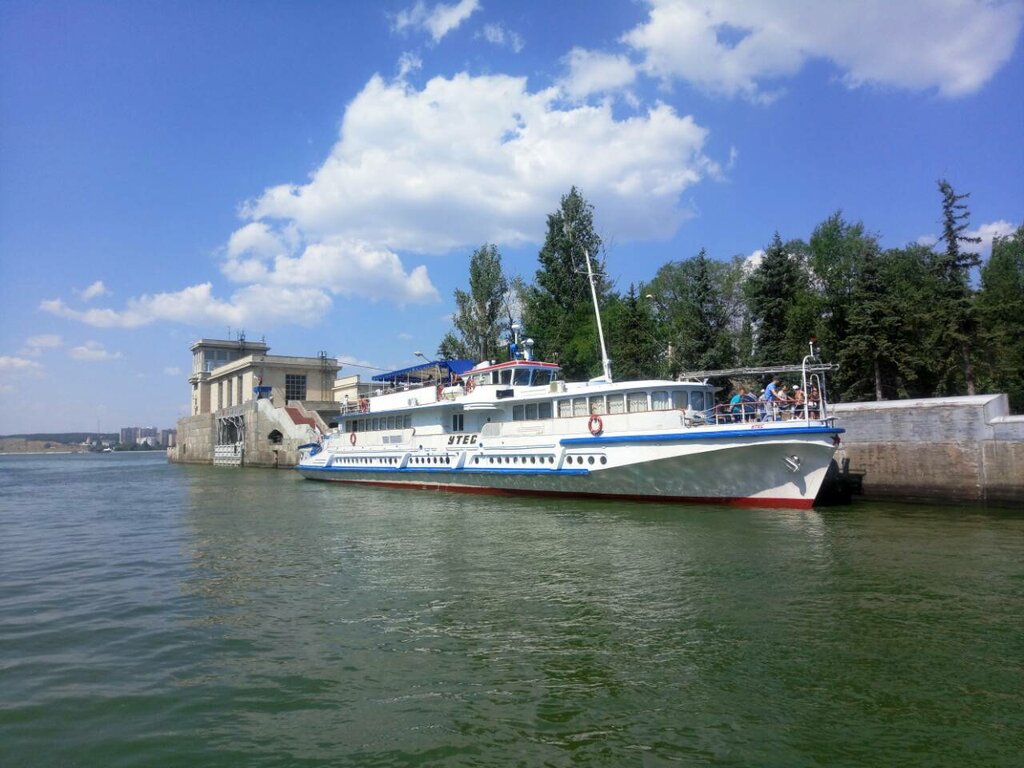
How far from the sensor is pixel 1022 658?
7668mm

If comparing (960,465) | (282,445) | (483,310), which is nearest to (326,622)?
(960,465)

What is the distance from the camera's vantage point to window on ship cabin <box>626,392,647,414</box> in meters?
22.4

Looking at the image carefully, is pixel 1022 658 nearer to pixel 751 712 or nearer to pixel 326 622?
pixel 751 712

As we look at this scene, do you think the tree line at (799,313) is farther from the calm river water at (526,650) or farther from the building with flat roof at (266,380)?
the building with flat roof at (266,380)

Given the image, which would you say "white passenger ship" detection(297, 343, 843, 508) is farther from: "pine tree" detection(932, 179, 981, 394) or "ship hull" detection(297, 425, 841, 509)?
"pine tree" detection(932, 179, 981, 394)

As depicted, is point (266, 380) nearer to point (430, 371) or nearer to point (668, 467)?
point (430, 371)

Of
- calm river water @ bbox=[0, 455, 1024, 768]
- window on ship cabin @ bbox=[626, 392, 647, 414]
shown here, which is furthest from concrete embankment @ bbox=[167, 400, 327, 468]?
calm river water @ bbox=[0, 455, 1024, 768]

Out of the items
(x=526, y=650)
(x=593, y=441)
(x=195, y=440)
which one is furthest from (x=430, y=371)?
(x=195, y=440)

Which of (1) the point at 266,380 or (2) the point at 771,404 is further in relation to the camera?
(1) the point at 266,380

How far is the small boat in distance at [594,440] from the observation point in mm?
19906

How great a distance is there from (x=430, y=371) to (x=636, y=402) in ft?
50.5

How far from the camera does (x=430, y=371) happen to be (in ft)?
116

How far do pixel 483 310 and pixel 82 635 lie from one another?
4523 cm

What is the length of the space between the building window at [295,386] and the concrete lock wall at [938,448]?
58453 millimetres
